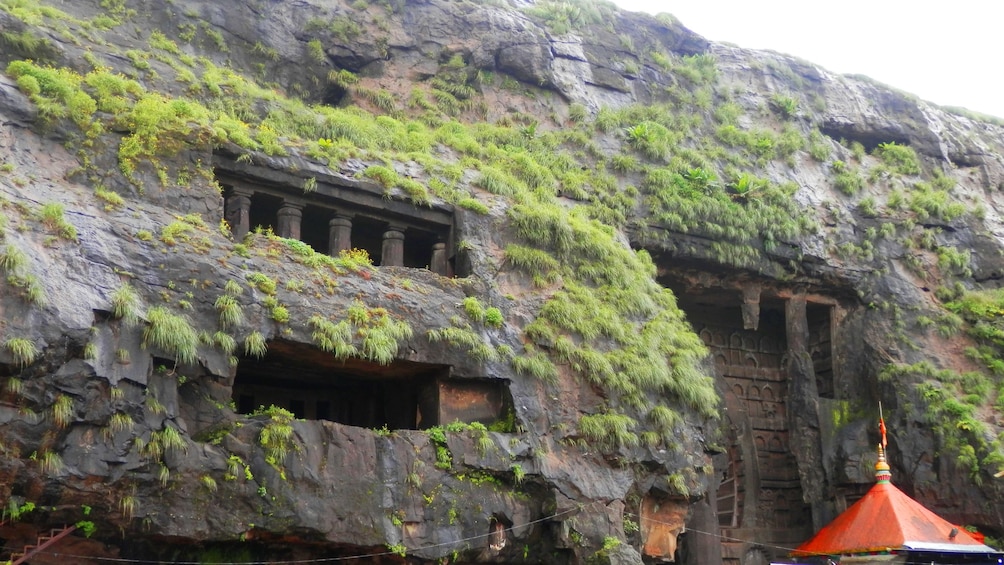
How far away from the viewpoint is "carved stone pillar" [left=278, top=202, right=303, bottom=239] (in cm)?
1803

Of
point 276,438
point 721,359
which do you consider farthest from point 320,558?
point 721,359

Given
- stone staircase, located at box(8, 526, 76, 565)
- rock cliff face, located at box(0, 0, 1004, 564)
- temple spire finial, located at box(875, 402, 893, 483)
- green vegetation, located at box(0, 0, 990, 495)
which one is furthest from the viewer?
temple spire finial, located at box(875, 402, 893, 483)

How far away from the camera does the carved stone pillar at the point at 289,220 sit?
710 inches

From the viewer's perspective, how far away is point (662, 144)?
24969 millimetres

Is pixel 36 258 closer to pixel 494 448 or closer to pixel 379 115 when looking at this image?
pixel 494 448

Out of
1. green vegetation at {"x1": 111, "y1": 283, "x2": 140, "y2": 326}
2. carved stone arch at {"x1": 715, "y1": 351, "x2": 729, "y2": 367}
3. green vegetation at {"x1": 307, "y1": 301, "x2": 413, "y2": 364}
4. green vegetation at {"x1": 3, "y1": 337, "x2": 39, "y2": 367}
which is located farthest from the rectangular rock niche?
carved stone arch at {"x1": 715, "y1": 351, "x2": 729, "y2": 367}

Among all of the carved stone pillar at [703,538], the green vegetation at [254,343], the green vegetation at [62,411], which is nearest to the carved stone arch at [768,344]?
the carved stone pillar at [703,538]

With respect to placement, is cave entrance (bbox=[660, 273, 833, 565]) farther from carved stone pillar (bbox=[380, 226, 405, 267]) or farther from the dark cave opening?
the dark cave opening

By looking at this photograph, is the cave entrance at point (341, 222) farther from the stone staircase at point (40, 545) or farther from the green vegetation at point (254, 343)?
the stone staircase at point (40, 545)

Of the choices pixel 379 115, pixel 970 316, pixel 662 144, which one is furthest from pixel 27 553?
pixel 970 316

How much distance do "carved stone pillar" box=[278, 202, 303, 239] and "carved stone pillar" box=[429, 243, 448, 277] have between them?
2.73 metres

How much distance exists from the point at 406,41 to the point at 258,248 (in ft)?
34.6

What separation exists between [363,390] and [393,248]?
2.81m

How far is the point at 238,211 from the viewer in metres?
17.6
